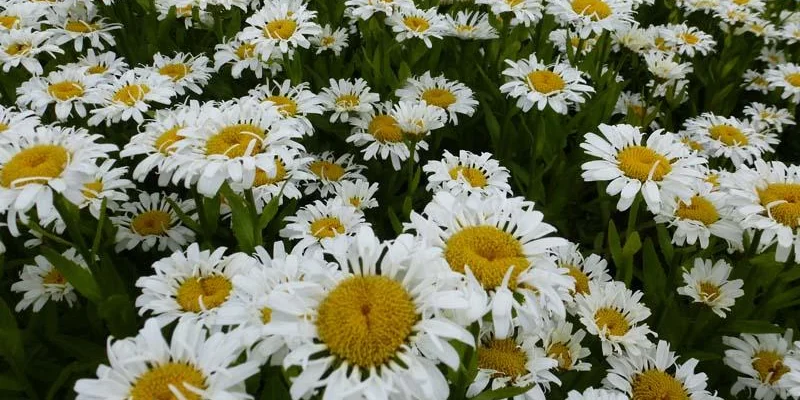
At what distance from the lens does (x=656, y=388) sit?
6.99ft

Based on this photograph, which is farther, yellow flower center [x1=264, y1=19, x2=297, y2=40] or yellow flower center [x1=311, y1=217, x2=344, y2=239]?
yellow flower center [x1=264, y1=19, x2=297, y2=40]

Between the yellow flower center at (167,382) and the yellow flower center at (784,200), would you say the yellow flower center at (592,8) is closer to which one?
the yellow flower center at (784,200)

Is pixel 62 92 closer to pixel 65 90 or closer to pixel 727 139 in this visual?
pixel 65 90

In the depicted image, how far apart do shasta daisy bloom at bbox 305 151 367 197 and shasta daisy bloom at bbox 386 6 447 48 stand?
35.2 inches

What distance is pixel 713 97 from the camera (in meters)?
4.57

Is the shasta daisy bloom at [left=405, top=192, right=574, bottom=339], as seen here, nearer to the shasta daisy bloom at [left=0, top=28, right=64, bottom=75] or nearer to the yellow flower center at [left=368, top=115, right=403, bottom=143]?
the yellow flower center at [left=368, top=115, right=403, bottom=143]

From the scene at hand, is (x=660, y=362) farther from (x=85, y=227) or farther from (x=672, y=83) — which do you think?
(x=672, y=83)

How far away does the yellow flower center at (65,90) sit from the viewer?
9.76 feet

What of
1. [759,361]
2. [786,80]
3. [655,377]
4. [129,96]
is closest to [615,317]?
[655,377]

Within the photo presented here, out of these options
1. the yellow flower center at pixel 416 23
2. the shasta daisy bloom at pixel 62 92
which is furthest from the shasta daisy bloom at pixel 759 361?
the shasta daisy bloom at pixel 62 92

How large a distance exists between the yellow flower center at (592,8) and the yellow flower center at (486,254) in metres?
2.37

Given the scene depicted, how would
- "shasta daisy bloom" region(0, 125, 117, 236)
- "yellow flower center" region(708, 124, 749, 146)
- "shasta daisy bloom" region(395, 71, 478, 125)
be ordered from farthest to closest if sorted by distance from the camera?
"yellow flower center" region(708, 124, 749, 146)
"shasta daisy bloom" region(395, 71, 478, 125)
"shasta daisy bloom" region(0, 125, 117, 236)

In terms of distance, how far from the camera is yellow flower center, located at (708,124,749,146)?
3686mm

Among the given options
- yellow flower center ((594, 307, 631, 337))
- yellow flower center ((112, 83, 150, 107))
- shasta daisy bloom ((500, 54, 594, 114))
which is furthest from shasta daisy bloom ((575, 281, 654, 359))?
yellow flower center ((112, 83, 150, 107))
